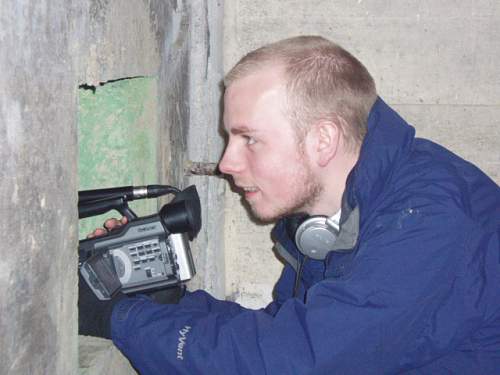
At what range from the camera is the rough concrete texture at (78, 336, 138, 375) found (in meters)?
1.52

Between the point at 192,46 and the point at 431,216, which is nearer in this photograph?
the point at 431,216

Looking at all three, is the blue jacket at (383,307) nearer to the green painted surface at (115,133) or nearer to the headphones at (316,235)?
the headphones at (316,235)

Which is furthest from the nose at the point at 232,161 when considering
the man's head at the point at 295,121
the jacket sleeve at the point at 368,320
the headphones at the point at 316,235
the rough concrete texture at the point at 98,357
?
the rough concrete texture at the point at 98,357

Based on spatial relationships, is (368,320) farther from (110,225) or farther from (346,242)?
(110,225)

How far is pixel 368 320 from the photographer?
1343 mm

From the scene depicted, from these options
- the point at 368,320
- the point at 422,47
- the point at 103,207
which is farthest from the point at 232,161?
the point at 422,47

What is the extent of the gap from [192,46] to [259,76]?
2.77ft

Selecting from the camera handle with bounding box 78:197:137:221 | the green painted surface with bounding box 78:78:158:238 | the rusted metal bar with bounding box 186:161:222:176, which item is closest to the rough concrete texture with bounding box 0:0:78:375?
the camera handle with bounding box 78:197:137:221

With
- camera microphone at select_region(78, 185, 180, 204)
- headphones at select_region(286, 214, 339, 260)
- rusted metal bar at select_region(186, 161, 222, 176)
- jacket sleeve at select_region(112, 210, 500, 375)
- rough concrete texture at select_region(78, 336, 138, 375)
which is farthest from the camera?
rusted metal bar at select_region(186, 161, 222, 176)

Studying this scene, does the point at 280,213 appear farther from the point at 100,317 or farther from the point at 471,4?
the point at 471,4

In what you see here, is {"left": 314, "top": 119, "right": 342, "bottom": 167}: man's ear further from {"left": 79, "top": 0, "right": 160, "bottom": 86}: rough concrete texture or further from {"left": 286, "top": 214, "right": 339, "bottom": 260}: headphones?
{"left": 79, "top": 0, "right": 160, "bottom": 86}: rough concrete texture

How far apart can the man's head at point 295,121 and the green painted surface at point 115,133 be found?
0.33 meters

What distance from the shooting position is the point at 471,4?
96.0 inches

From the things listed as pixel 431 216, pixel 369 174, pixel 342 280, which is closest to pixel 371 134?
pixel 369 174
